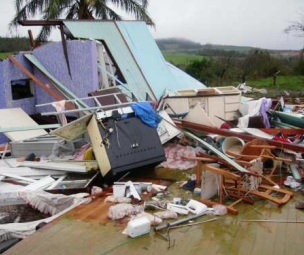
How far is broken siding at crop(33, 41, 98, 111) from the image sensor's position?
10523mm

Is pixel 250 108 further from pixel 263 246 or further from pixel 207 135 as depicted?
pixel 263 246

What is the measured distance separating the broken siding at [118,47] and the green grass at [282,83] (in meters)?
11.2

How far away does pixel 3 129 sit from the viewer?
28.8 feet

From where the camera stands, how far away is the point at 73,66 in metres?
10.8

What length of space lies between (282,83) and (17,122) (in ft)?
56.1

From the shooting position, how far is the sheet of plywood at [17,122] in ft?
31.0

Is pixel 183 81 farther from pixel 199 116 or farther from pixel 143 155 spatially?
pixel 143 155

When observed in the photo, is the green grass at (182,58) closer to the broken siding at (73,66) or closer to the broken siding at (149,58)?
the broken siding at (149,58)

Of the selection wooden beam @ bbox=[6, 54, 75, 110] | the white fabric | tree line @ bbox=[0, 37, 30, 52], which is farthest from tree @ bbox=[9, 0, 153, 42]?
the white fabric

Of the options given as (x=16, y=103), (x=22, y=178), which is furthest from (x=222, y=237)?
(x=16, y=103)

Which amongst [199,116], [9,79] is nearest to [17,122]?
[9,79]

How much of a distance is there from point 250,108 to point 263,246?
20.7 ft

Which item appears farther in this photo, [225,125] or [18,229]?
[225,125]

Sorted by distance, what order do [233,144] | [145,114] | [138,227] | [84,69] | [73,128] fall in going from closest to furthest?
[138,227]
[73,128]
[145,114]
[233,144]
[84,69]
